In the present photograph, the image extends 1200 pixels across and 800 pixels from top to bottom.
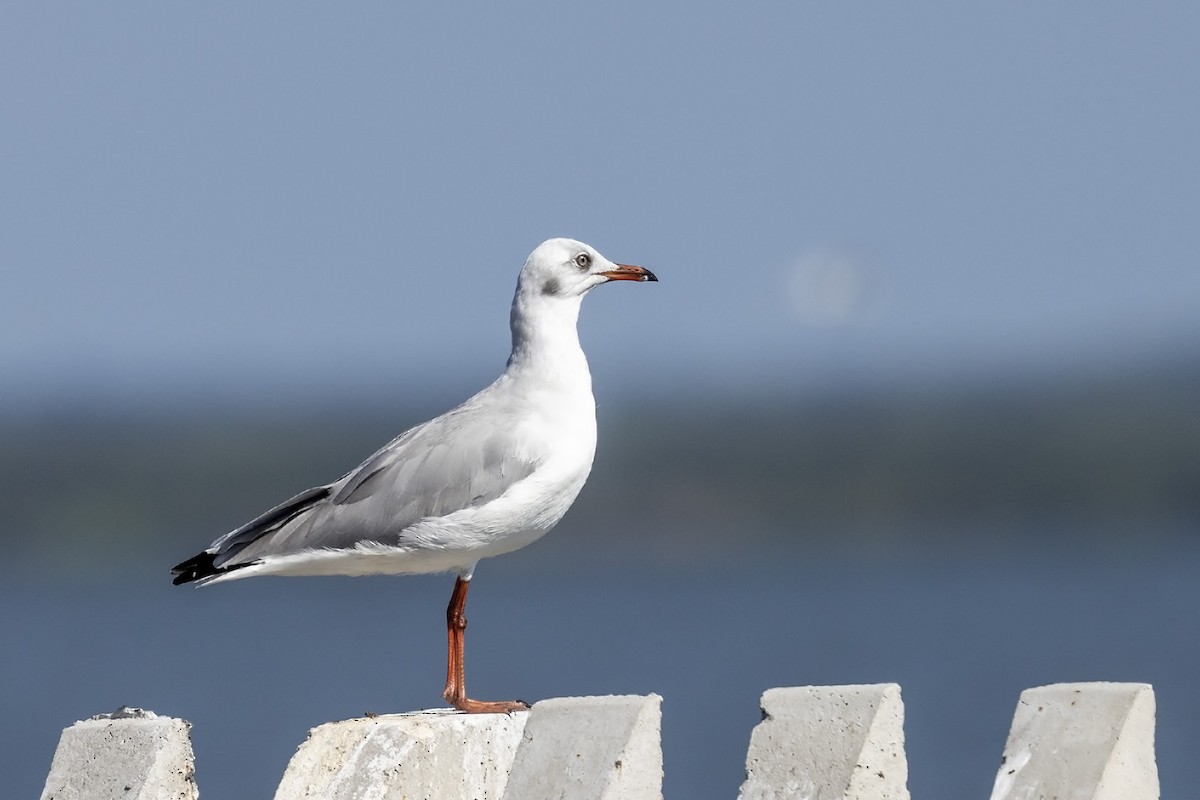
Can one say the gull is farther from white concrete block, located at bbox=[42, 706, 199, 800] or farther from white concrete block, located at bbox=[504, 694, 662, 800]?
white concrete block, located at bbox=[504, 694, 662, 800]

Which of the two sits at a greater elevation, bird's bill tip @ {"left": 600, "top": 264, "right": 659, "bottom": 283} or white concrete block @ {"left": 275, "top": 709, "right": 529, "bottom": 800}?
bird's bill tip @ {"left": 600, "top": 264, "right": 659, "bottom": 283}

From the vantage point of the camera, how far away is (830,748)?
6652mm

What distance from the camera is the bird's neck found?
11.3 m

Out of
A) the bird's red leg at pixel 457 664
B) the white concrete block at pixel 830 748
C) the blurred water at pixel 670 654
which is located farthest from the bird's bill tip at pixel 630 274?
the blurred water at pixel 670 654

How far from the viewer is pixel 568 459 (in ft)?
36.0

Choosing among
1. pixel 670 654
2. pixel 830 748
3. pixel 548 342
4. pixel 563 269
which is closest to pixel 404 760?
pixel 830 748

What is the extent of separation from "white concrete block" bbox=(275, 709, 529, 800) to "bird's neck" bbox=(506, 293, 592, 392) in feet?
10.7

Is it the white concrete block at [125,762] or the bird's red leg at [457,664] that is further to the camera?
the bird's red leg at [457,664]

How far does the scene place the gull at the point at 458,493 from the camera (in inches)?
431

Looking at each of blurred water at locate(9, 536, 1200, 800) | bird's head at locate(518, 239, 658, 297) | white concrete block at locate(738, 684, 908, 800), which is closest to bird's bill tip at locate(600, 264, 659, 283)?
bird's head at locate(518, 239, 658, 297)

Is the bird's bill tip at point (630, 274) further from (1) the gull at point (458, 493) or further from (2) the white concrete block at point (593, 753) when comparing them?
(2) the white concrete block at point (593, 753)

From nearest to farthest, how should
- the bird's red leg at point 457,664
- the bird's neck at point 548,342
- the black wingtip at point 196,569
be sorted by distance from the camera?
the bird's red leg at point 457,664 → the black wingtip at point 196,569 → the bird's neck at point 548,342

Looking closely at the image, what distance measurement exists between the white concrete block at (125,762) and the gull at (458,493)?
3297 mm

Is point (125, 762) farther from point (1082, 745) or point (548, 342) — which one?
point (548, 342)
